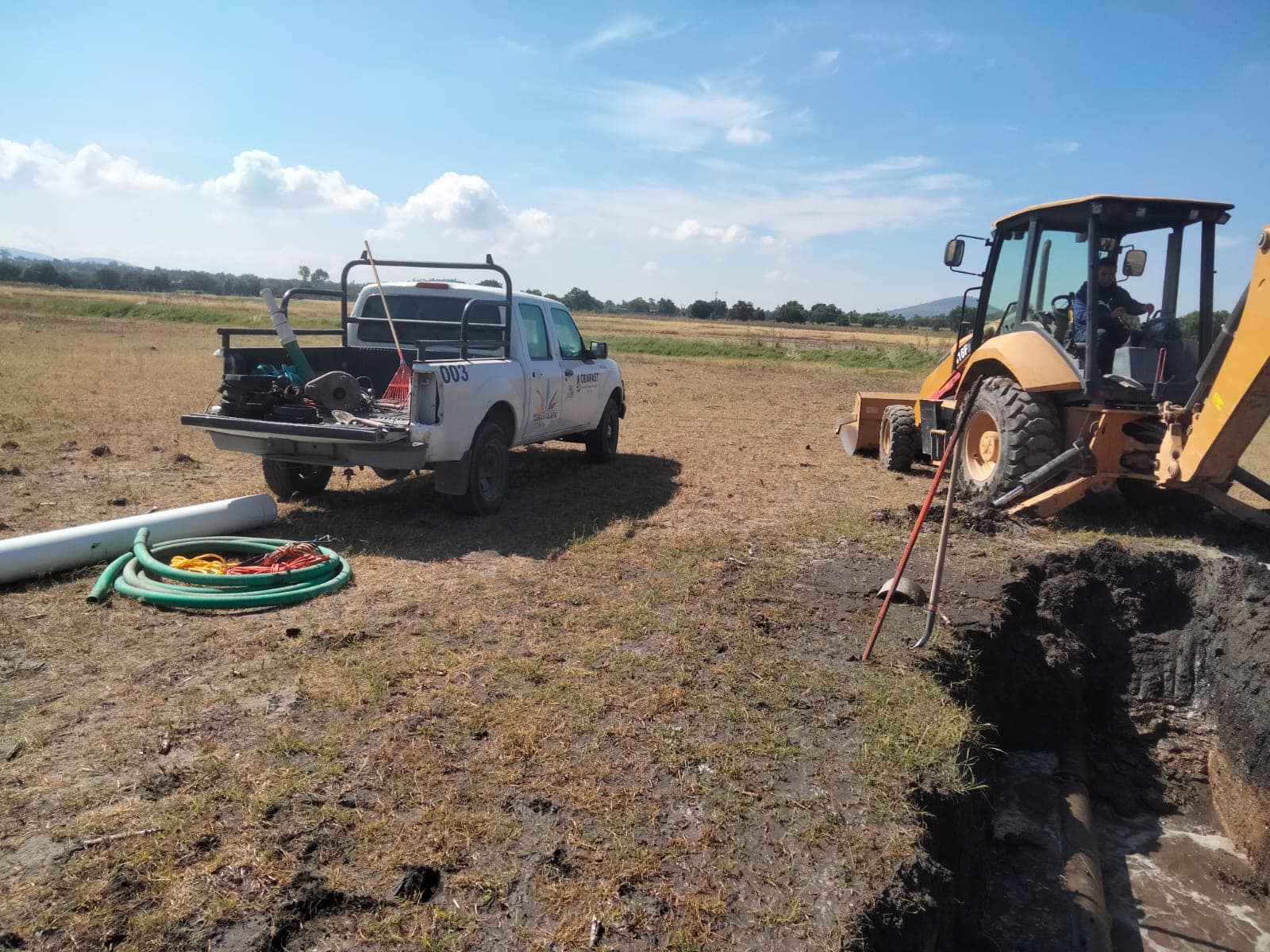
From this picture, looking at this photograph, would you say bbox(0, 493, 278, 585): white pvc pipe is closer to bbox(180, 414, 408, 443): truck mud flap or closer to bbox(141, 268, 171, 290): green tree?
bbox(180, 414, 408, 443): truck mud flap

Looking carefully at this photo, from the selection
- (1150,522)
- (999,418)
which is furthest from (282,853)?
(1150,522)

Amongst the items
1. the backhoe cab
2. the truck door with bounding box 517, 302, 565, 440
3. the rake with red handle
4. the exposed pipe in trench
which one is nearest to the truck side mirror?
the backhoe cab

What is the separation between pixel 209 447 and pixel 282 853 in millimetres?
8522

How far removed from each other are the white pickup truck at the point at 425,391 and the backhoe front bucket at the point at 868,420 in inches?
142

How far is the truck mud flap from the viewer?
613 cm

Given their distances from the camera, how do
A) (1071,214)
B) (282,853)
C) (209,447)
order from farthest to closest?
(209,447), (1071,214), (282,853)

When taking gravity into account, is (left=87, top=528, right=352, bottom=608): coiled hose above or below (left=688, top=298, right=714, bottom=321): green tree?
below

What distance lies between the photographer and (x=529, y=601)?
5.26m

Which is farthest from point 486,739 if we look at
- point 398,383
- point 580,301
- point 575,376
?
point 580,301

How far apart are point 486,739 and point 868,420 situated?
8.54m

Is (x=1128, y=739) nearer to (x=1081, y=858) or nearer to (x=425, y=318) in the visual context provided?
(x=1081, y=858)

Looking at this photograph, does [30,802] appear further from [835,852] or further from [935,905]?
[935,905]

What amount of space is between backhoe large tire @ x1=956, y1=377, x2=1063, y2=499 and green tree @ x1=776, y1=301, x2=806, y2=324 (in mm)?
67058

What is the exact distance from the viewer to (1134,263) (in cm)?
732
